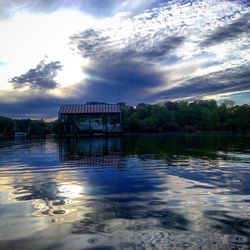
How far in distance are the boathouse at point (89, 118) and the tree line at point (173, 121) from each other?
13928 millimetres

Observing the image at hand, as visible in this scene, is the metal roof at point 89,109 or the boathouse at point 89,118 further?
the boathouse at point 89,118

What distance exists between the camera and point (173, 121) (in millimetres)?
104312

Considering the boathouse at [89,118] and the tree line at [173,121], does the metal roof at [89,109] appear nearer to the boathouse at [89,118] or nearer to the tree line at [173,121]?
the boathouse at [89,118]

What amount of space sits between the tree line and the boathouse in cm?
1393

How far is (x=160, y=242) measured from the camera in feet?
20.2

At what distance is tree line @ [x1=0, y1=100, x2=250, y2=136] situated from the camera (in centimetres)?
8850

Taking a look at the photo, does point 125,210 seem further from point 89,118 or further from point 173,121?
point 173,121

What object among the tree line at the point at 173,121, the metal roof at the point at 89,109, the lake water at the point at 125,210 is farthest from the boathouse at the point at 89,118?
the lake water at the point at 125,210

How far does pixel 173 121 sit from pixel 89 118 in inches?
1633

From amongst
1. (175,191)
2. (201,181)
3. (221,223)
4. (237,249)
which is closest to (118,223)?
(221,223)

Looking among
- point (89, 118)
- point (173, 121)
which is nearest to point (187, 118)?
point (173, 121)

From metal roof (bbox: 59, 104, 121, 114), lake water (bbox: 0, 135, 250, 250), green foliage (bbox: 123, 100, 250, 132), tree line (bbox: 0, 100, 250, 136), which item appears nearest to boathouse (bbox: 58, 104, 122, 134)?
metal roof (bbox: 59, 104, 121, 114)

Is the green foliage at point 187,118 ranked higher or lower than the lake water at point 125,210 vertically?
higher

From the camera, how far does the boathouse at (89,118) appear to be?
214ft
